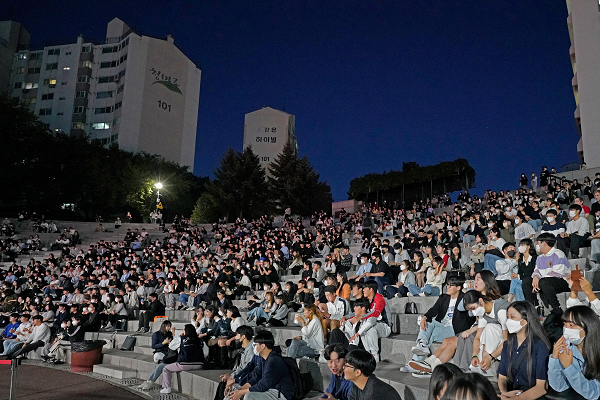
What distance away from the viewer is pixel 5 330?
13.1m

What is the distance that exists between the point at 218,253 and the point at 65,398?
1165cm

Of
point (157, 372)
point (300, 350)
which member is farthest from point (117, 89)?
point (300, 350)

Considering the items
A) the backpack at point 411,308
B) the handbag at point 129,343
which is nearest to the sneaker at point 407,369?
the backpack at point 411,308

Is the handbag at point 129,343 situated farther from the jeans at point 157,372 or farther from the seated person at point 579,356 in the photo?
the seated person at point 579,356

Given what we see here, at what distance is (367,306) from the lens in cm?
632

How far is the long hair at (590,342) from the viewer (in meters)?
3.40

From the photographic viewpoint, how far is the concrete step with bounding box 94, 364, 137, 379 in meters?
9.11

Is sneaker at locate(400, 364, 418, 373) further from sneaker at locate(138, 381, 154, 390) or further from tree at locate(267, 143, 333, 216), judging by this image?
tree at locate(267, 143, 333, 216)

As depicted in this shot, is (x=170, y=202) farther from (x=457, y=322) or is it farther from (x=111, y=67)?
(x=457, y=322)

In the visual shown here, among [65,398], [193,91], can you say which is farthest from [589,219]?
[193,91]

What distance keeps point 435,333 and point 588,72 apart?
2833 centimetres

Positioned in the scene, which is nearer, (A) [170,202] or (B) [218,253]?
(B) [218,253]

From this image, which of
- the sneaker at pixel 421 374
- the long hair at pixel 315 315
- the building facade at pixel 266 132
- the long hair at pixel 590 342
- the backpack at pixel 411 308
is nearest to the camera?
the long hair at pixel 590 342

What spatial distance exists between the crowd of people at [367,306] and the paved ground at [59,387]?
1.95 feet
